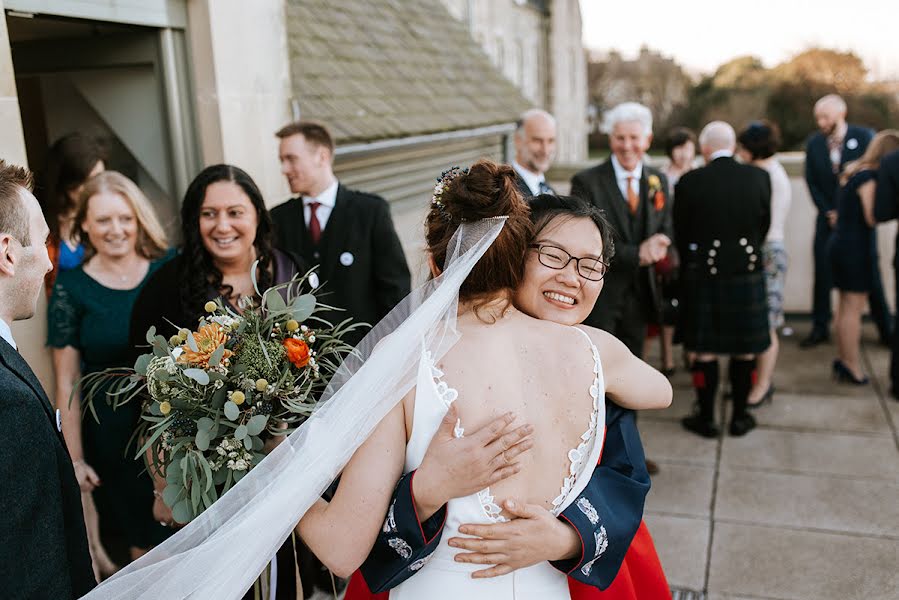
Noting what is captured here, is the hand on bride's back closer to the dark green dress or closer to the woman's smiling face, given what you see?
the woman's smiling face

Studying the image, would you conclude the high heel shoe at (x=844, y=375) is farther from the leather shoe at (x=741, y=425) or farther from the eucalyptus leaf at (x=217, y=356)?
the eucalyptus leaf at (x=217, y=356)

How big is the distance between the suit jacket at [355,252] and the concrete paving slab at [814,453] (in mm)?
2675

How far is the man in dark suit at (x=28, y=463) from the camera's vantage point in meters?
1.60

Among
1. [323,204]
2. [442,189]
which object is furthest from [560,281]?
[323,204]

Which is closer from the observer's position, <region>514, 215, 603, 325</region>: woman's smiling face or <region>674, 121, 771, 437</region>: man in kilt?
<region>514, 215, 603, 325</region>: woman's smiling face

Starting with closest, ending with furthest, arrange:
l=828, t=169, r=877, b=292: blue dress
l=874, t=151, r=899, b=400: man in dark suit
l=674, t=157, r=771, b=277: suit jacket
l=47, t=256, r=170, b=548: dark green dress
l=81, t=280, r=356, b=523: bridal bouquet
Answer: l=81, t=280, r=356, b=523: bridal bouquet
l=47, t=256, r=170, b=548: dark green dress
l=674, t=157, r=771, b=277: suit jacket
l=874, t=151, r=899, b=400: man in dark suit
l=828, t=169, r=877, b=292: blue dress

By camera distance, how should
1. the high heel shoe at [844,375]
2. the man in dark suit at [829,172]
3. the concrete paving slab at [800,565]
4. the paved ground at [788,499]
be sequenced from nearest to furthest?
1. the concrete paving slab at [800,565]
2. the paved ground at [788,499]
3. the high heel shoe at [844,375]
4. the man in dark suit at [829,172]

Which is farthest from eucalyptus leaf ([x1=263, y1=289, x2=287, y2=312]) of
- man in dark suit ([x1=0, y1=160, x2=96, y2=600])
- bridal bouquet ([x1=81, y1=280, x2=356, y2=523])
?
man in dark suit ([x1=0, y1=160, x2=96, y2=600])

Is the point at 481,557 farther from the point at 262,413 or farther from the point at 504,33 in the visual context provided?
the point at 504,33

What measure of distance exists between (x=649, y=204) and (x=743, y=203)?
745mm

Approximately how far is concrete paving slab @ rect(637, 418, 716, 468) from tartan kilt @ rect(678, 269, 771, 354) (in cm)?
68

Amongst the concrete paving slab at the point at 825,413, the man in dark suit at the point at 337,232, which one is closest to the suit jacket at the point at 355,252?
the man in dark suit at the point at 337,232

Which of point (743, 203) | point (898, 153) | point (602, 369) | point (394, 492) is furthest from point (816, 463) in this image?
point (394, 492)

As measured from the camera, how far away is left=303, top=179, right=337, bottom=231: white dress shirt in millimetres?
4188
